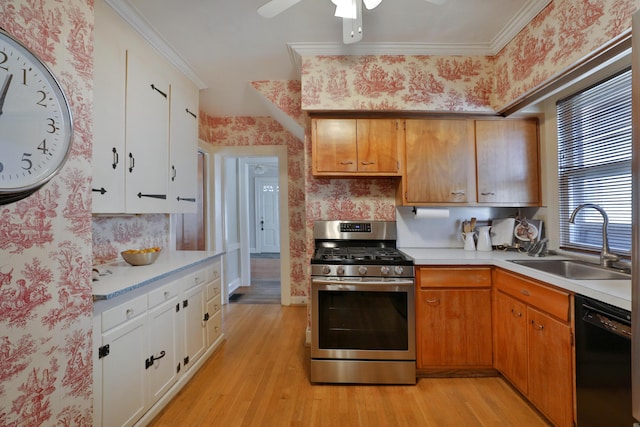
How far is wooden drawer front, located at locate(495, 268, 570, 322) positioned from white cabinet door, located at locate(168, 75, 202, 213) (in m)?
2.58

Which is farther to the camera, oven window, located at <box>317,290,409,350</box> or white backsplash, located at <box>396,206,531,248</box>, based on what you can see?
white backsplash, located at <box>396,206,531,248</box>

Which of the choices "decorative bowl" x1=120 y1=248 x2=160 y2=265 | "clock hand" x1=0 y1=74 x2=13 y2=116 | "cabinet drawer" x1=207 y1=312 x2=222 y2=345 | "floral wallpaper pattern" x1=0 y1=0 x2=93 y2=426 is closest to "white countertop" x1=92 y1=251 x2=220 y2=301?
"decorative bowl" x1=120 y1=248 x2=160 y2=265

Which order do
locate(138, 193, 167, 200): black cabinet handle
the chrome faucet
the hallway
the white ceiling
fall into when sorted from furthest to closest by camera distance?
the hallway → locate(138, 193, 167, 200): black cabinet handle → the white ceiling → the chrome faucet

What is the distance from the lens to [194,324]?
219 centimetres

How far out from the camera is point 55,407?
3.62ft

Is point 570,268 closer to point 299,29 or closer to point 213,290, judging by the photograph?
point 299,29

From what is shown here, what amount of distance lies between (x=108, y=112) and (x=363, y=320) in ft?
6.99

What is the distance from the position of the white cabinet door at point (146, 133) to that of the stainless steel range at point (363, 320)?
1.29 m

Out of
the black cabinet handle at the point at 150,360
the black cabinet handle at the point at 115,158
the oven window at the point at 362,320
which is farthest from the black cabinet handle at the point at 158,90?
the oven window at the point at 362,320

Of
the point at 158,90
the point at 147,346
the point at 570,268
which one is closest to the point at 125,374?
the point at 147,346

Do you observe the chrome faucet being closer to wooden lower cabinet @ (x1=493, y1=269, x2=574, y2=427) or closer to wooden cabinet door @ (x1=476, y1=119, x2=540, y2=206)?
wooden lower cabinet @ (x1=493, y1=269, x2=574, y2=427)

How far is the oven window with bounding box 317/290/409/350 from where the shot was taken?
82.2 inches

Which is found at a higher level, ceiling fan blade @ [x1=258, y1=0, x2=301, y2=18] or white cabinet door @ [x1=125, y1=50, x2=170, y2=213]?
ceiling fan blade @ [x1=258, y1=0, x2=301, y2=18]

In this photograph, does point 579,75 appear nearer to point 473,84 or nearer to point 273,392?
point 473,84
